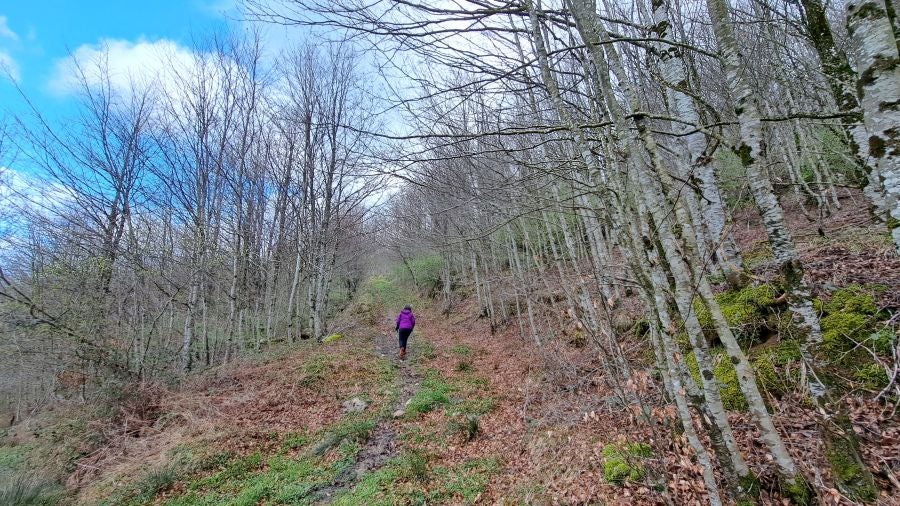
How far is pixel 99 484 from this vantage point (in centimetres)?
572

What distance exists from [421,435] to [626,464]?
343 cm

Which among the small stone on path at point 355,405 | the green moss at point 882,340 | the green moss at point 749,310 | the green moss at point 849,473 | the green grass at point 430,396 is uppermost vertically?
the green moss at point 749,310

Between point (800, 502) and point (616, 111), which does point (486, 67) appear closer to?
point (616, 111)

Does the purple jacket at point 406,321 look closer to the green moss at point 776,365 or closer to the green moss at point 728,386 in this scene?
the green moss at point 728,386

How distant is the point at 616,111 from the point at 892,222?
1582 mm

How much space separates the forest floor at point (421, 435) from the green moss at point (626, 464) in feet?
0.12

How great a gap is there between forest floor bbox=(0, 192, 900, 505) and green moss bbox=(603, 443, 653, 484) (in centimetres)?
4

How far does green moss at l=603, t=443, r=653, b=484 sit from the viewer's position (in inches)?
132

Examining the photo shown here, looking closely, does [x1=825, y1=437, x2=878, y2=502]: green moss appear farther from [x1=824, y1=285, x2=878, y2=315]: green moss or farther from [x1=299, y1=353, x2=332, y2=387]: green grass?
[x1=299, y1=353, x2=332, y2=387]: green grass

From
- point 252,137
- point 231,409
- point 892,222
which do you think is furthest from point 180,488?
point 252,137

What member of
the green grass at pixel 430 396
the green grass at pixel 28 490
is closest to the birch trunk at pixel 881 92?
the green grass at pixel 430 396

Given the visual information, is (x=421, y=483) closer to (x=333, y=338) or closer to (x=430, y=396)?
(x=430, y=396)

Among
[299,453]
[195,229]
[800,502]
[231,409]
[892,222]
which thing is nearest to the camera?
[892,222]

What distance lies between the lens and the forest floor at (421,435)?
10.9ft
